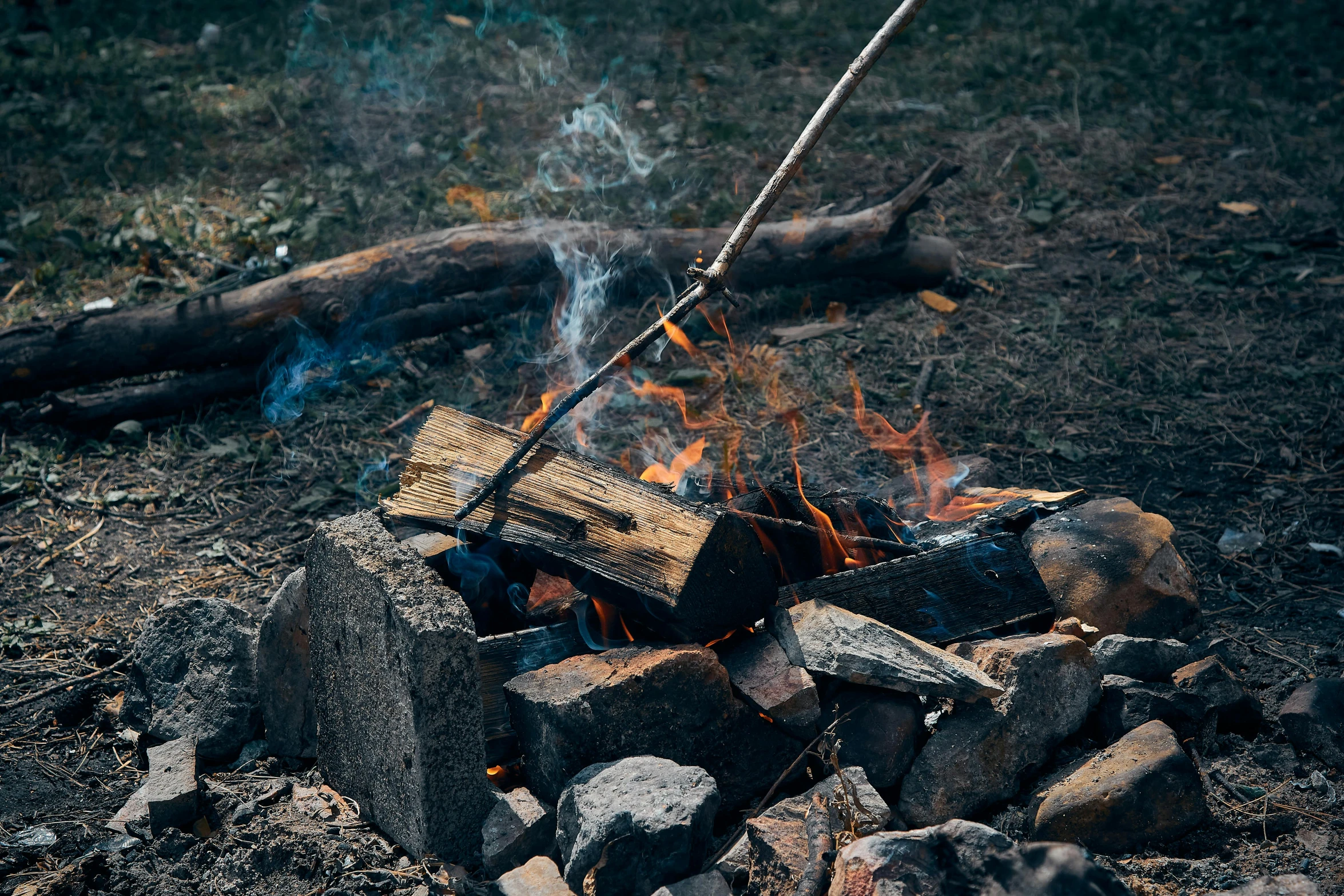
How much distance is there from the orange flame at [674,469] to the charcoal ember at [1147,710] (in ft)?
5.24

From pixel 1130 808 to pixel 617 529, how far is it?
1608 mm

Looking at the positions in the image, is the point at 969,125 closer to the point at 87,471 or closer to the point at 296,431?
the point at 296,431

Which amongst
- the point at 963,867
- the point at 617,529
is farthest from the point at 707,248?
the point at 963,867

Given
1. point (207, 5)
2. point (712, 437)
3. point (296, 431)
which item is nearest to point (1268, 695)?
point (712, 437)

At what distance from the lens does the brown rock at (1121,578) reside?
10.8ft

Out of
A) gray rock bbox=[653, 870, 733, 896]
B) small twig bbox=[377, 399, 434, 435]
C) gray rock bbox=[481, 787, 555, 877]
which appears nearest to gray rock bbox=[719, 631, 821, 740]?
gray rock bbox=[653, 870, 733, 896]

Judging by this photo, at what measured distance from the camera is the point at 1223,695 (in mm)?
2934

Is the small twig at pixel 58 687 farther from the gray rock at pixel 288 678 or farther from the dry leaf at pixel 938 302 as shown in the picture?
the dry leaf at pixel 938 302

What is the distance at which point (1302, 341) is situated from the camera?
5.31 metres

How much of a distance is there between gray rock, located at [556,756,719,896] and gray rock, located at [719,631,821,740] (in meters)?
0.34

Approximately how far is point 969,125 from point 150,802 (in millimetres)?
7353

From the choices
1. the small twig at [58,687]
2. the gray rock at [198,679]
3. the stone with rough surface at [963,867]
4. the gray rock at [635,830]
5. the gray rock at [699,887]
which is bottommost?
the small twig at [58,687]

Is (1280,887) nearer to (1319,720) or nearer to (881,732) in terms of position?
(1319,720)

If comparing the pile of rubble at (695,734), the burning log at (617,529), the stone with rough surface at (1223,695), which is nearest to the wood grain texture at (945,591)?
the pile of rubble at (695,734)
